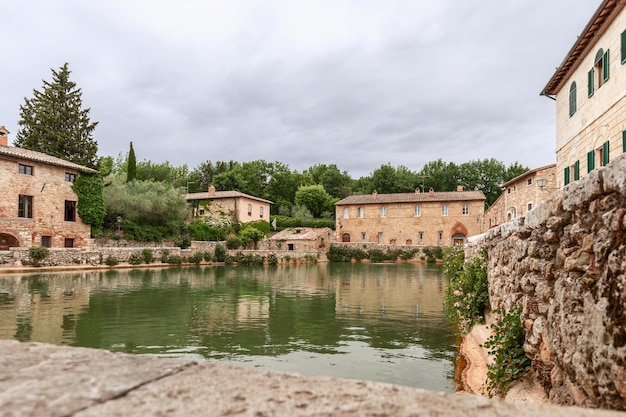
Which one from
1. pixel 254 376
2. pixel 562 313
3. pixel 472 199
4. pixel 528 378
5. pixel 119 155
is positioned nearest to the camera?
pixel 254 376

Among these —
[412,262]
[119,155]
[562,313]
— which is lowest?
[412,262]

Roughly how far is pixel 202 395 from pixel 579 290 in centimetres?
335

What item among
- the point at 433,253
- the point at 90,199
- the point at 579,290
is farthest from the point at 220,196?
the point at 579,290

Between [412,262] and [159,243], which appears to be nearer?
[159,243]

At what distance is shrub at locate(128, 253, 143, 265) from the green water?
10.4 meters

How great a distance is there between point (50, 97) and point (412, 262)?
1527 inches

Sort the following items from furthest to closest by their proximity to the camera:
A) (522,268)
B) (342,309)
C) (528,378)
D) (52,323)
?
1. (342,309)
2. (52,323)
3. (522,268)
4. (528,378)

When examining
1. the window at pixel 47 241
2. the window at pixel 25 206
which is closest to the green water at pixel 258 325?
the window at pixel 25 206

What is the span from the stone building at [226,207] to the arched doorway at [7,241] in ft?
60.4

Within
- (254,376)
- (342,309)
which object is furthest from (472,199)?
(254,376)

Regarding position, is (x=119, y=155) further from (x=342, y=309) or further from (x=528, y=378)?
(x=528, y=378)

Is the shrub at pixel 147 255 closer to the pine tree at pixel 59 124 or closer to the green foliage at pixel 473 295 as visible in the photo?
the pine tree at pixel 59 124

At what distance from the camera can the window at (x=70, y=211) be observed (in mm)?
31234

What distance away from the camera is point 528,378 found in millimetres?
5090
